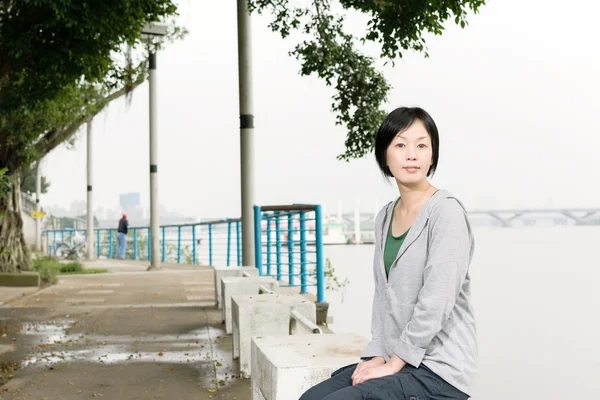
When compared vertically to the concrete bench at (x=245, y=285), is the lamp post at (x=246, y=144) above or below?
above

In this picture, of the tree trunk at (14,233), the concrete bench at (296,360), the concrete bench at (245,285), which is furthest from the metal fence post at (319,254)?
the tree trunk at (14,233)

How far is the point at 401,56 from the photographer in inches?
434


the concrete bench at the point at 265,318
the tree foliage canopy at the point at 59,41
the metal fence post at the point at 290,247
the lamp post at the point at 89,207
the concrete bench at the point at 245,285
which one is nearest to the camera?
the concrete bench at the point at 265,318

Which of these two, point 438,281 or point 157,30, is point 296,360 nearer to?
point 438,281

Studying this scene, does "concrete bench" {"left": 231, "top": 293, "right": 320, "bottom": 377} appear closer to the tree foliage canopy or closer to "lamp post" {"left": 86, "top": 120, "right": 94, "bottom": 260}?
the tree foliage canopy

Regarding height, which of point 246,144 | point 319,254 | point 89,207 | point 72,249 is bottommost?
point 72,249

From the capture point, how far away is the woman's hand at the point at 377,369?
252cm

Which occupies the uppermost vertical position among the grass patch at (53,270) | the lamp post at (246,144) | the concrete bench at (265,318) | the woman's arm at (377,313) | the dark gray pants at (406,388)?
the lamp post at (246,144)

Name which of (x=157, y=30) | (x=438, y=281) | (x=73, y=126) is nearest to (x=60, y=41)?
(x=157, y=30)

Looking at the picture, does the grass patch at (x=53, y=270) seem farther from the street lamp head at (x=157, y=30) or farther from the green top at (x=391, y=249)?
the green top at (x=391, y=249)

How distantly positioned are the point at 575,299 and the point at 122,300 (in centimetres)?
1973

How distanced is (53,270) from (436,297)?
1549 cm

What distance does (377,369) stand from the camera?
2547 millimetres

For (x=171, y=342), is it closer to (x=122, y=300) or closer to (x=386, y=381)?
(x=122, y=300)
